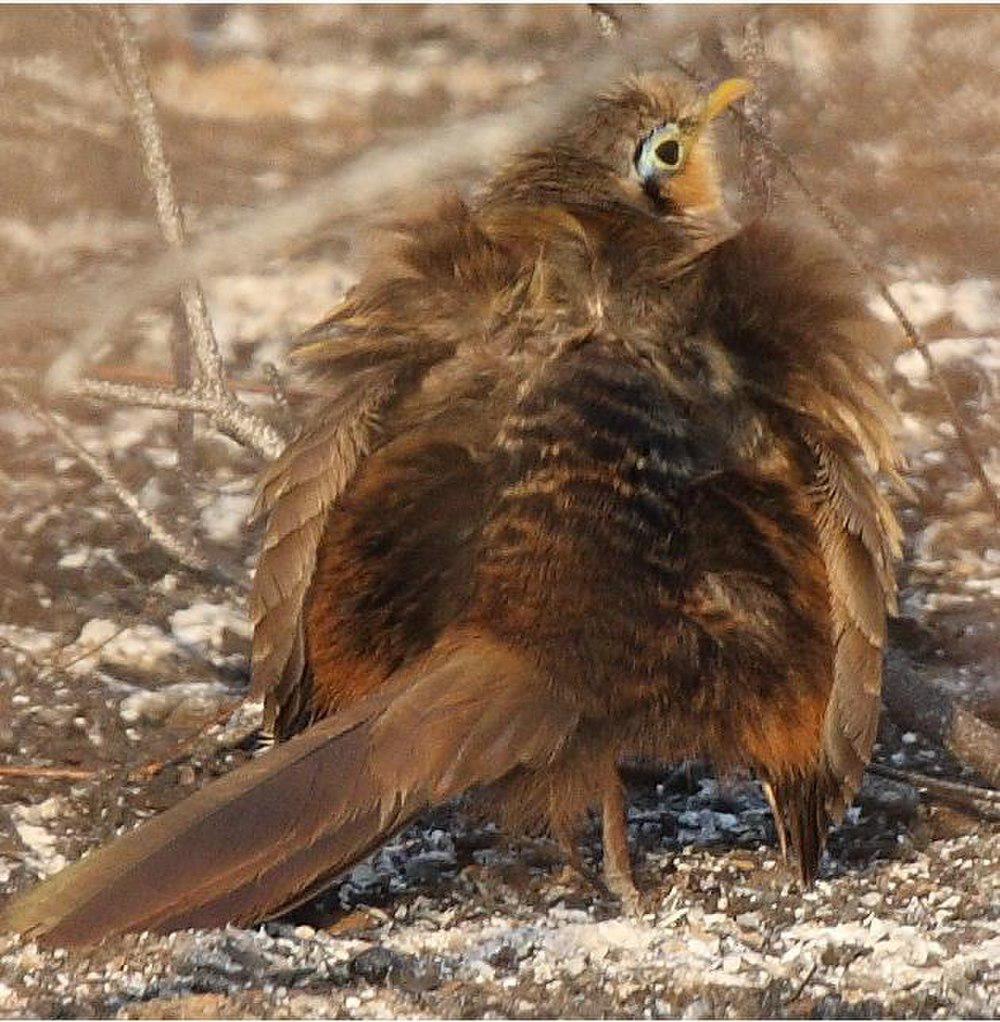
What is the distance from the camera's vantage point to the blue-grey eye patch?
4.00m

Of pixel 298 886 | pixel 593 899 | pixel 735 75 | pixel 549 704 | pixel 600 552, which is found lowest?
pixel 593 899

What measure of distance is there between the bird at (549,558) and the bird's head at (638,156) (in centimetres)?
13

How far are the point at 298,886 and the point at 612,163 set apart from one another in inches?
64.3

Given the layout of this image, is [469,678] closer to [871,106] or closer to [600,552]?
[600,552]

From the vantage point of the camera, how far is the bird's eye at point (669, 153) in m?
4.04

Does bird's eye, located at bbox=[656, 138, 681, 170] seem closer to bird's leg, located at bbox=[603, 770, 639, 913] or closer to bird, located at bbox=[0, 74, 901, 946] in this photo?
bird, located at bbox=[0, 74, 901, 946]

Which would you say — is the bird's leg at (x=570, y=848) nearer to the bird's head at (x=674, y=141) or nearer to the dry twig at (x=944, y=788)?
the dry twig at (x=944, y=788)

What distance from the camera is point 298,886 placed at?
9.95 feet

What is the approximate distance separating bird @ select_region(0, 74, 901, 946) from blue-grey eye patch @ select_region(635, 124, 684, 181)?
0.26 m

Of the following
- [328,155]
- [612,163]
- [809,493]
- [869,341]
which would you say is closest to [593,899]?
[809,493]

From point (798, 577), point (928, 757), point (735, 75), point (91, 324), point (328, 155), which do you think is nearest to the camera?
point (91, 324)

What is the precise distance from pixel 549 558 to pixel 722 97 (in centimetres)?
138

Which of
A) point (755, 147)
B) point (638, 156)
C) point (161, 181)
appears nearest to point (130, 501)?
point (161, 181)

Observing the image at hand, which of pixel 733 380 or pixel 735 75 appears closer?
pixel 733 380
